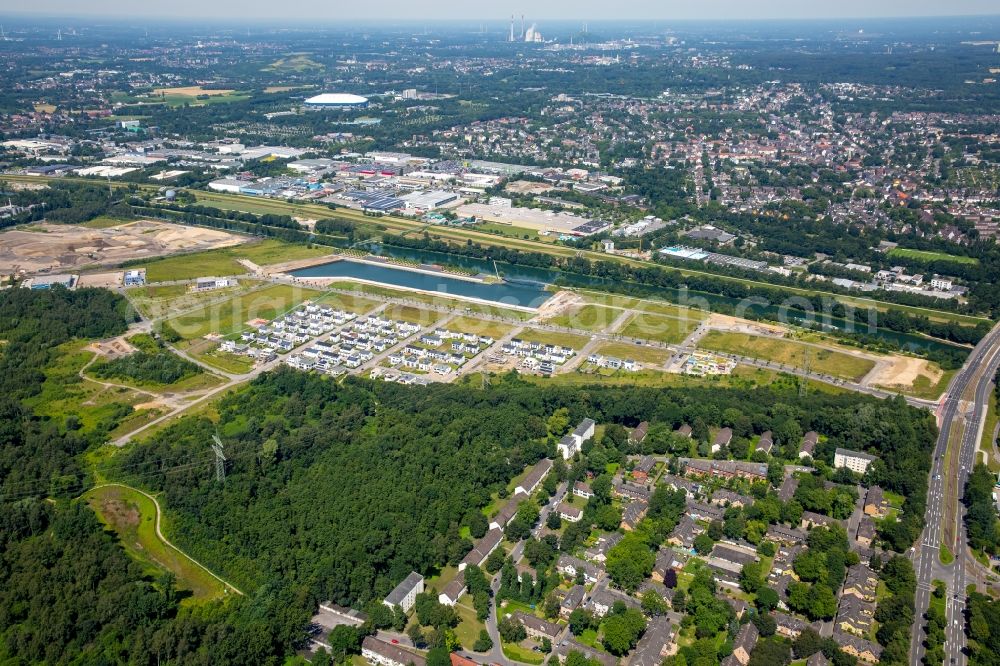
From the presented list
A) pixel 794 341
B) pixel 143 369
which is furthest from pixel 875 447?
pixel 143 369

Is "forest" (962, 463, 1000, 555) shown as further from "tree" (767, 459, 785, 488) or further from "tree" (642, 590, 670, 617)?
"tree" (642, 590, 670, 617)

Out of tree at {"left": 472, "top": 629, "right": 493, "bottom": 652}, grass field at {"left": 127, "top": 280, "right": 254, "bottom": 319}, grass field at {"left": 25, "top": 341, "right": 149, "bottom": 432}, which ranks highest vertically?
grass field at {"left": 127, "top": 280, "right": 254, "bottom": 319}

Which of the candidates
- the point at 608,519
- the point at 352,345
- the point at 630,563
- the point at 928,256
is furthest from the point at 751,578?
the point at 928,256

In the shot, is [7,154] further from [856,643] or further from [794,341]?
[856,643]

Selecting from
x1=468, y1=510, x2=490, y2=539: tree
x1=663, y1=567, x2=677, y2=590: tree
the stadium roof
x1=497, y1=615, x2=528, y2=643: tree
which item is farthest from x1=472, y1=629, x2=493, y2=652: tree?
the stadium roof

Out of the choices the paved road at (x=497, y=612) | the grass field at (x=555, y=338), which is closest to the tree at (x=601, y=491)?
the paved road at (x=497, y=612)

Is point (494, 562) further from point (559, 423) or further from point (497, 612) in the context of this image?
point (559, 423)
